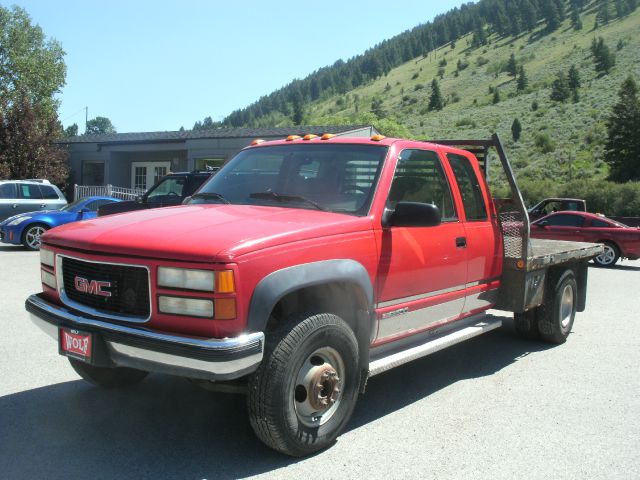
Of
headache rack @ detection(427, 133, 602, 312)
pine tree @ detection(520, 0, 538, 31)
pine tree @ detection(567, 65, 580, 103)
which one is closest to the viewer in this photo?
headache rack @ detection(427, 133, 602, 312)

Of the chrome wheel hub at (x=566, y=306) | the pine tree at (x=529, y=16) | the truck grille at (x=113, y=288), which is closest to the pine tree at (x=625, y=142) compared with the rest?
the chrome wheel hub at (x=566, y=306)

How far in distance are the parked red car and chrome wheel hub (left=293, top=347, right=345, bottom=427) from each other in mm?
14253

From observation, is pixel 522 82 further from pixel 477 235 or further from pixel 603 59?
pixel 477 235

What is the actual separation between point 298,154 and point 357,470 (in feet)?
7.85

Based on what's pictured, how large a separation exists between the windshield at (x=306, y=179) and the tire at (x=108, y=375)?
1.42 metres

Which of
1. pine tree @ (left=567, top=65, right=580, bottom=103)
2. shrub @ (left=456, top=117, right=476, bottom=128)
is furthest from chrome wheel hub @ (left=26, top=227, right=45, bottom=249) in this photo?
pine tree @ (left=567, top=65, right=580, bottom=103)

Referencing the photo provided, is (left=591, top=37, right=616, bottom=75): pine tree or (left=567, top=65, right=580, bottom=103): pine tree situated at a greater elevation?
(left=591, top=37, right=616, bottom=75): pine tree

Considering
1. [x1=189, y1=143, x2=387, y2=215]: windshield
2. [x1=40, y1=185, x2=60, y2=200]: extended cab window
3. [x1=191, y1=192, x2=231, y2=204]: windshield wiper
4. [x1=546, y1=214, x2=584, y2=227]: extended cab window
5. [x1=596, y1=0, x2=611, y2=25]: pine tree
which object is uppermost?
[x1=596, y1=0, x2=611, y2=25]: pine tree

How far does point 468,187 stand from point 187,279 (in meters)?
3.06

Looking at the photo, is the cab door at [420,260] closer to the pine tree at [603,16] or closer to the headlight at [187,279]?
the headlight at [187,279]

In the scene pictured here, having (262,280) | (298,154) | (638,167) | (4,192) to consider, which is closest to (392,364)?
(262,280)

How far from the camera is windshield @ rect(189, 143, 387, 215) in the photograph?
14.4 ft

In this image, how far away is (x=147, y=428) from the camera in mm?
4137

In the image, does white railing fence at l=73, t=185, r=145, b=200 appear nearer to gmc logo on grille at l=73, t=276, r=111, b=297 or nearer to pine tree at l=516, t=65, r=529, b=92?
gmc logo on grille at l=73, t=276, r=111, b=297
